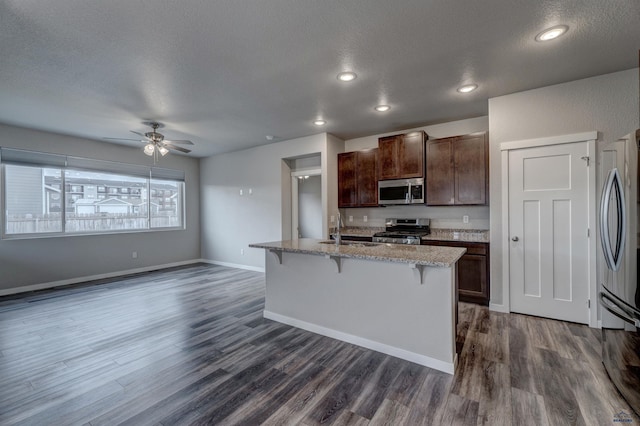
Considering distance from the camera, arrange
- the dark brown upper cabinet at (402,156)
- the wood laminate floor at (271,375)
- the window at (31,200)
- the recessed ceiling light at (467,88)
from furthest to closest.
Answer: the window at (31,200) → the dark brown upper cabinet at (402,156) → the recessed ceiling light at (467,88) → the wood laminate floor at (271,375)

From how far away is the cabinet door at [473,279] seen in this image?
11.9 feet

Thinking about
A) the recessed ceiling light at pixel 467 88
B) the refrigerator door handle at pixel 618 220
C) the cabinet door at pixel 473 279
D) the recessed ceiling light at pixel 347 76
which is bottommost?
the cabinet door at pixel 473 279

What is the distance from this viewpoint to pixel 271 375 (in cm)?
221

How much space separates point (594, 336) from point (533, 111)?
2.46 metres

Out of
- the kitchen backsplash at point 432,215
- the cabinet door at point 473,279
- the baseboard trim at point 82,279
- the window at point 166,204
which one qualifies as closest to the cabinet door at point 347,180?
the kitchen backsplash at point 432,215

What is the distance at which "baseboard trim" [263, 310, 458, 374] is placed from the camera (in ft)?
7.43

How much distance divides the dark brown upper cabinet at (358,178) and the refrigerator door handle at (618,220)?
2907 mm

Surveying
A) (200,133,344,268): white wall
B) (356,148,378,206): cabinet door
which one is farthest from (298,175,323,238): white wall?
(356,148,378,206): cabinet door

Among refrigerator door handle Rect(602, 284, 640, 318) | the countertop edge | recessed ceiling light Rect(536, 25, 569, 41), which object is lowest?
refrigerator door handle Rect(602, 284, 640, 318)

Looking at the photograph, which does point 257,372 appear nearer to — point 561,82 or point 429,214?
point 429,214

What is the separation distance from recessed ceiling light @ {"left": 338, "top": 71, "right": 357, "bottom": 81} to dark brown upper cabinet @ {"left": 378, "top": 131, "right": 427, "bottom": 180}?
1796 mm

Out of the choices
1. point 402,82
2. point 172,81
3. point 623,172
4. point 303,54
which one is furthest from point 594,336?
point 172,81

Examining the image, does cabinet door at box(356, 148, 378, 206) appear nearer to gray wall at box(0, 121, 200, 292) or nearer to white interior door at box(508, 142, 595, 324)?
white interior door at box(508, 142, 595, 324)

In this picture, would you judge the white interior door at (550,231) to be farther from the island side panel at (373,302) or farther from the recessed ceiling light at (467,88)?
the island side panel at (373,302)
